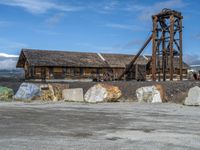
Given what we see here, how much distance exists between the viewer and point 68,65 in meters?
56.6

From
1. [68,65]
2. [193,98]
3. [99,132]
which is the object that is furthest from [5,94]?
[68,65]

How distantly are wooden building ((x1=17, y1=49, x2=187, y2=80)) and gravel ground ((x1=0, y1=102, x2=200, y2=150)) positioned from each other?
36.2 metres

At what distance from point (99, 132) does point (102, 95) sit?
12039mm

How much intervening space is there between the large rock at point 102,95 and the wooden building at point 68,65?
2688cm

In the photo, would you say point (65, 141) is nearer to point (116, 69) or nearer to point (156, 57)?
point (156, 57)

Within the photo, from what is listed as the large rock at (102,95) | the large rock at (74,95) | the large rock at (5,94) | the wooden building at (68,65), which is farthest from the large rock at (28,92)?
the wooden building at (68,65)

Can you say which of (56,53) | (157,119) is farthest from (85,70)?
(157,119)

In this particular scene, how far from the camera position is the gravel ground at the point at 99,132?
9094mm

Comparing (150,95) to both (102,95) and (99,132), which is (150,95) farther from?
(99,132)

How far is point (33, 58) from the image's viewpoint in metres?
55.7

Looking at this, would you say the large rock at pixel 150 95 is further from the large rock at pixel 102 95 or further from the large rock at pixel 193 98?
the large rock at pixel 193 98

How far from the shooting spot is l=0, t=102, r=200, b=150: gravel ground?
9.09 metres

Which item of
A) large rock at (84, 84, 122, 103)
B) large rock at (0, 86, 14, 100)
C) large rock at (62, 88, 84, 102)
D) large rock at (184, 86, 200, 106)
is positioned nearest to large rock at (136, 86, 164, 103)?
large rock at (84, 84, 122, 103)

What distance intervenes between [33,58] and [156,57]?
62.4 feet
